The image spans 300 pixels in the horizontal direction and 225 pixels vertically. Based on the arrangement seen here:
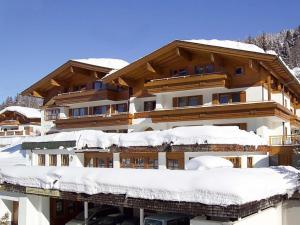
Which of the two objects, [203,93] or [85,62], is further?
[85,62]

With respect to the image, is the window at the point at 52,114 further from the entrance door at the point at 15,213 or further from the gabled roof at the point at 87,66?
the entrance door at the point at 15,213

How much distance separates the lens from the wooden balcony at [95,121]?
34691 millimetres

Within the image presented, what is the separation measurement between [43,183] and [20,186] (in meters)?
1.86

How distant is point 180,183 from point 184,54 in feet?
60.4

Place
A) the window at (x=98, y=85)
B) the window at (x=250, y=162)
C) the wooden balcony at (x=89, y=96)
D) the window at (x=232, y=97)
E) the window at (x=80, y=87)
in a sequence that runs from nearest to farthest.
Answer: the window at (x=250, y=162) → the window at (x=232, y=97) → the wooden balcony at (x=89, y=96) → the window at (x=98, y=85) → the window at (x=80, y=87)

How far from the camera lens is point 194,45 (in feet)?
97.0

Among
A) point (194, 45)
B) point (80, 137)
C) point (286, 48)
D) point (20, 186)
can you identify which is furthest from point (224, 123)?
point (286, 48)

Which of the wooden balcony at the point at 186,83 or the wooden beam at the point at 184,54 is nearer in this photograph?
the wooden balcony at the point at 186,83

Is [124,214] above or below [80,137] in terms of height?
below

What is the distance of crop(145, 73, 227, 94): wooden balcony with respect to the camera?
28625 mm

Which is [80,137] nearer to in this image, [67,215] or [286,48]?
[67,215]

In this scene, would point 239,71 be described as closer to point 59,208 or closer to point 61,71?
point 59,208

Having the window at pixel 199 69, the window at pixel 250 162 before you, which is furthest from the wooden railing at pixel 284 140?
the window at pixel 199 69

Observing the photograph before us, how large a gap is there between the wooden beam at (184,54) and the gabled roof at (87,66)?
27.2 ft
